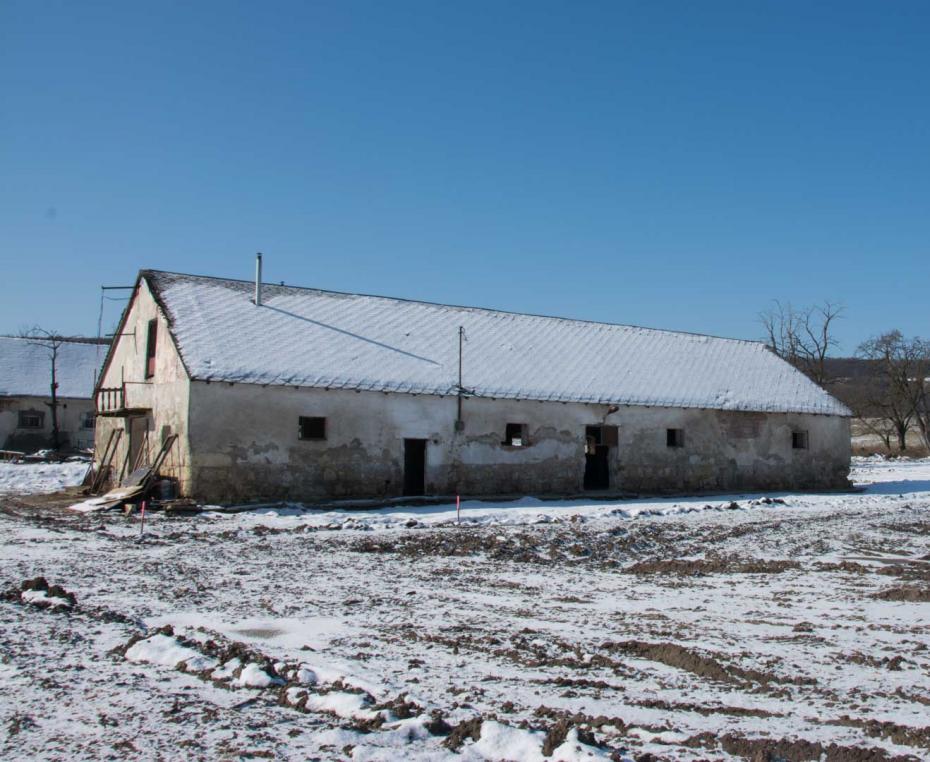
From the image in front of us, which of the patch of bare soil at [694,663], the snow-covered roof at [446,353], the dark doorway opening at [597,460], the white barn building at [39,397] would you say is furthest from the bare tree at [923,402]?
the patch of bare soil at [694,663]

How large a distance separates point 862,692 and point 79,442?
137ft

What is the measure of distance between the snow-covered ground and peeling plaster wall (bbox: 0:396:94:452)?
29.8m

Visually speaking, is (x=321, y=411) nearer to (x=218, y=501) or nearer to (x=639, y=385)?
(x=218, y=501)

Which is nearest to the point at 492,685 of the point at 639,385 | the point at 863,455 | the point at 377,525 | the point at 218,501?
the point at 377,525

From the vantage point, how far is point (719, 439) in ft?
86.7

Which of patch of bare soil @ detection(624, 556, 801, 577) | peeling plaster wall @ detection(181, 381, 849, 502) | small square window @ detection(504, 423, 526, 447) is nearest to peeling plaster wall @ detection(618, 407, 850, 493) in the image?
peeling plaster wall @ detection(181, 381, 849, 502)

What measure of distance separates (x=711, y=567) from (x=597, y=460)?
13904 mm

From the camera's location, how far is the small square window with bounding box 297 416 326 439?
20.4 meters

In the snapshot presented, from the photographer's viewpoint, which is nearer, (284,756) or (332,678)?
(284,756)

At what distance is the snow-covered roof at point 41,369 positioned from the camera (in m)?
41.1

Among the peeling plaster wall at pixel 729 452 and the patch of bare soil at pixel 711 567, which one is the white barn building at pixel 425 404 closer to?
the peeling plaster wall at pixel 729 452

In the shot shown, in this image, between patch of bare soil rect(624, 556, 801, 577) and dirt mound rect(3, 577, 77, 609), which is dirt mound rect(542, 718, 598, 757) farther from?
patch of bare soil rect(624, 556, 801, 577)

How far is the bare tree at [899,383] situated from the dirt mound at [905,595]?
4939 centimetres

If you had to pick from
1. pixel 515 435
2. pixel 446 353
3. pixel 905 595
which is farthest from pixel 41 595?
pixel 446 353
